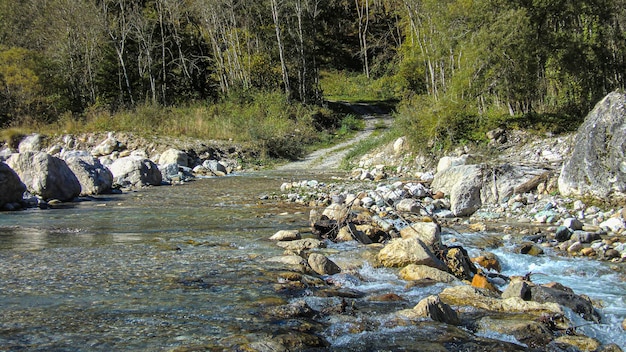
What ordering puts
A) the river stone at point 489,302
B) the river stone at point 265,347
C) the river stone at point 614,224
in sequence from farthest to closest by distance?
the river stone at point 614,224
the river stone at point 489,302
the river stone at point 265,347

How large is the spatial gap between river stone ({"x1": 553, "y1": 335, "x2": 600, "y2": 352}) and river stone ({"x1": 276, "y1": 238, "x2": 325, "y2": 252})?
414cm

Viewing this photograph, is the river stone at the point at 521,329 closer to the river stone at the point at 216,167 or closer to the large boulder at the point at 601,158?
the large boulder at the point at 601,158

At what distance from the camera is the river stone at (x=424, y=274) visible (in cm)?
650

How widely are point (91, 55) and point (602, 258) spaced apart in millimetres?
33403

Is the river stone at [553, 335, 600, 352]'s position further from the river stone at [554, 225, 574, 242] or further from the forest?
the forest

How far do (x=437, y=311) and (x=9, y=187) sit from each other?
1183cm

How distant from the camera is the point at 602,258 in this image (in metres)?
7.64

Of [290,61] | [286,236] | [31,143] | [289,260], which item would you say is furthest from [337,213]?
[290,61]

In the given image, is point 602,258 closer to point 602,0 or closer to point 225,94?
point 602,0

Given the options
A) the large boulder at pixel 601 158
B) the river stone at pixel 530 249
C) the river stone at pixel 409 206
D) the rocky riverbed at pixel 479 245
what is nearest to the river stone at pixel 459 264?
the rocky riverbed at pixel 479 245

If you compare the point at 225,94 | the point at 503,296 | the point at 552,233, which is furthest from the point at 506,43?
the point at 225,94

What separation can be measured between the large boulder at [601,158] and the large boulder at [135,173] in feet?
45.3

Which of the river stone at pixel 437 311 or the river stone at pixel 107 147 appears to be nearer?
the river stone at pixel 437 311

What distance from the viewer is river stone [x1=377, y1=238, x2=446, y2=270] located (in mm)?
6953
